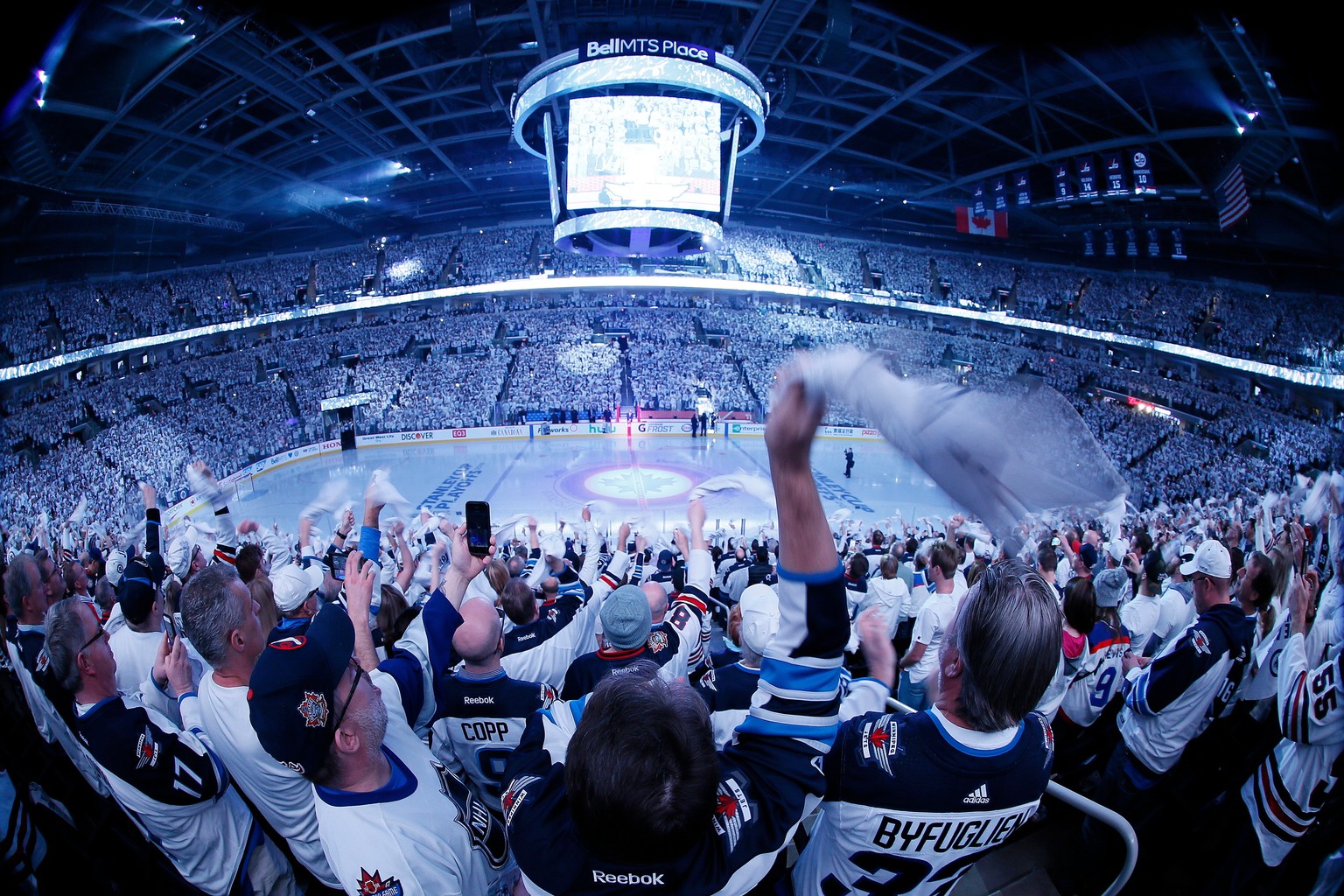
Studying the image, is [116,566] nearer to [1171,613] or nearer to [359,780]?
[359,780]

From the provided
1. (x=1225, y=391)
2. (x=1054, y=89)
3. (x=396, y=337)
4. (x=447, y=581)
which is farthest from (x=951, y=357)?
(x=447, y=581)

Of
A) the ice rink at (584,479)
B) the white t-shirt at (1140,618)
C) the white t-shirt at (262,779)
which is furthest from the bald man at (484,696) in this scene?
the ice rink at (584,479)

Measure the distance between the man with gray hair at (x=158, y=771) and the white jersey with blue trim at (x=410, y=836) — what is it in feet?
2.95

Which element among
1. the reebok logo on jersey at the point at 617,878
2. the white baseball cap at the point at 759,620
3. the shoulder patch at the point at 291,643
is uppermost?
the shoulder patch at the point at 291,643

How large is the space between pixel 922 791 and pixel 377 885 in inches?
57.0

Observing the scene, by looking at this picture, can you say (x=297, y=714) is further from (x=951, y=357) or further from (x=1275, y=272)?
(x=951, y=357)

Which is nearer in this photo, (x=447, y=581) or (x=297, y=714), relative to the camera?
(x=297, y=714)

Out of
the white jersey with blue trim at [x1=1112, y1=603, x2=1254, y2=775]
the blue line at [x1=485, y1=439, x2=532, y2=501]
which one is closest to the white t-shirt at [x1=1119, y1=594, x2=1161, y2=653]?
the white jersey with blue trim at [x1=1112, y1=603, x2=1254, y2=775]

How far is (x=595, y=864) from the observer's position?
1111 millimetres

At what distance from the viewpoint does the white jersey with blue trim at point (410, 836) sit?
158 centimetres

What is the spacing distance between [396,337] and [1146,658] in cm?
3929

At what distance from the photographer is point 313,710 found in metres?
1.61

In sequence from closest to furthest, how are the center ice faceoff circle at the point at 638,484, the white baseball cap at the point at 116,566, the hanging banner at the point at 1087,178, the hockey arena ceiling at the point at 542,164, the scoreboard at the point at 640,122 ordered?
the white baseball cap at the point at 116,566
the hockey arena ceiling at the point at 542,164
the scoreboard at the point at 640,122
the center ice faceoff circle at the point at 638,484
the hanging banner at the point at 1087,178

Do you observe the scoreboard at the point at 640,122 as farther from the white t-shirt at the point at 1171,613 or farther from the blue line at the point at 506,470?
the white t-shirt at the point at 1171,613
